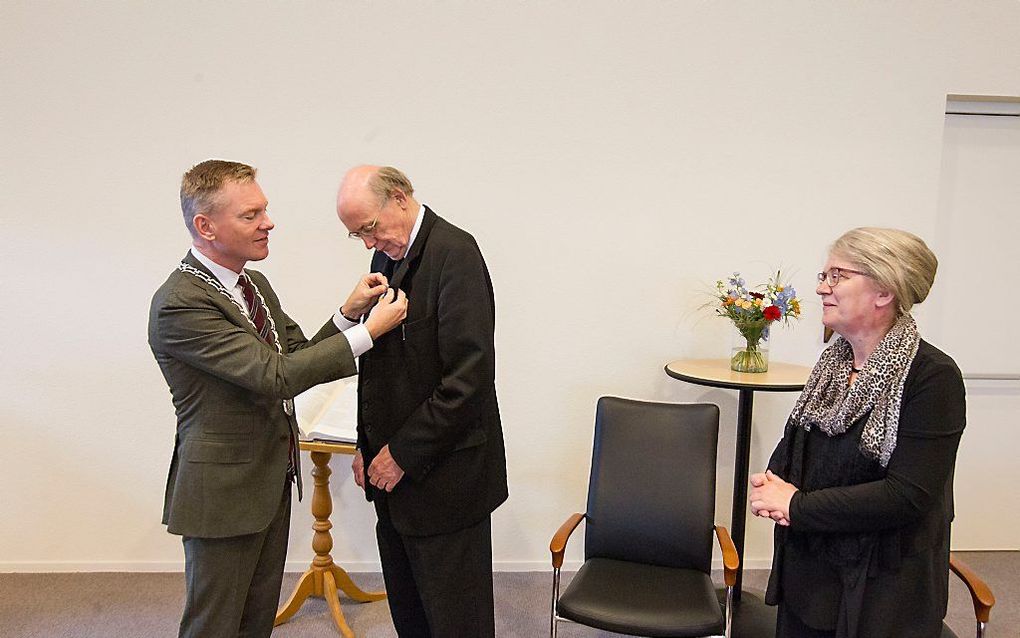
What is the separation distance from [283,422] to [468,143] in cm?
177

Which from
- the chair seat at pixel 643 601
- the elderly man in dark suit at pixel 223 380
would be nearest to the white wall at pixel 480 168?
the chair seat at pixel 643 601

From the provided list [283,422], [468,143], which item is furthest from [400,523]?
[468,143]

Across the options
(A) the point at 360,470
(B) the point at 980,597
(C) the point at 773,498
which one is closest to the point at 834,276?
(C) the point at 773,498

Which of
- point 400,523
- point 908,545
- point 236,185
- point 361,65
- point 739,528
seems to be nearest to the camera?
point 908,545

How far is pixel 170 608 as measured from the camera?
3164mm

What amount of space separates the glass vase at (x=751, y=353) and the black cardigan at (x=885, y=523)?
1143mm

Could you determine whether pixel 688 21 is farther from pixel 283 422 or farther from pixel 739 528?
pixel 283 422

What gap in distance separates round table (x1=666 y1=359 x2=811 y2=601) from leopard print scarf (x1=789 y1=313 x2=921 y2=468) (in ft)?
3.16

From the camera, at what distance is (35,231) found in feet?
11.1

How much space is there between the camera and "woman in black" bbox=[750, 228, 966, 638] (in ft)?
5.38

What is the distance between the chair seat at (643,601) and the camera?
2258 mm

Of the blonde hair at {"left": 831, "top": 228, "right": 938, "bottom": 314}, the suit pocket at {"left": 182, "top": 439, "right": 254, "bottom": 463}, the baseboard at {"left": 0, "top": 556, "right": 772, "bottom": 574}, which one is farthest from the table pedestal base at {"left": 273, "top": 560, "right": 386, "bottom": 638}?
the blonde hair at {"left": 831, "top": 228, "right": 938, "bottom": 314}

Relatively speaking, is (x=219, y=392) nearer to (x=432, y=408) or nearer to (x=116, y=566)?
(x=432, y=408)

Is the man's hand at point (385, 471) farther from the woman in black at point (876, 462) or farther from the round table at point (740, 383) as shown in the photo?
the round table at point (740, 383)
